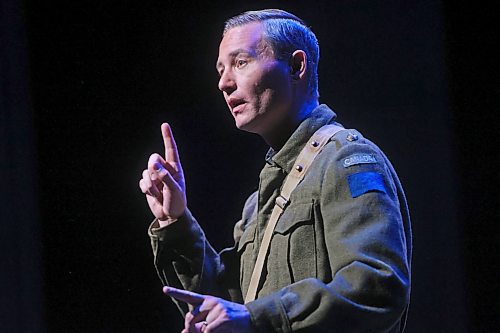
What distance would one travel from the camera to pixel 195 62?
3.13m

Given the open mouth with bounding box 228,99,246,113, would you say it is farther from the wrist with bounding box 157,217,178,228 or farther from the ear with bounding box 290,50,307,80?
the wrist with bounding box 157,217,178,228

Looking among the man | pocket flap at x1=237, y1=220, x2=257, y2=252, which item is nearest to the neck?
the man

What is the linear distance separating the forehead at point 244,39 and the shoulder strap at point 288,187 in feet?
1.02

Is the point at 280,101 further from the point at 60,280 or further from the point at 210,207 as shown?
the point at 60,280

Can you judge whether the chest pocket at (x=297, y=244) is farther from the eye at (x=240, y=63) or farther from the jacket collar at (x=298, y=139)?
the eye at (x=240, y=63)

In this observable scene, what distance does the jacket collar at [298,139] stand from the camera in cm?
182

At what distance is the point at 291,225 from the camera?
1.69 metres

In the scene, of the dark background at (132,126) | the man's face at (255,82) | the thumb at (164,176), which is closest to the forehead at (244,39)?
the man's face at (255,82)

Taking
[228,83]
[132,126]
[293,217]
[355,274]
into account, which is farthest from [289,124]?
[132,126]

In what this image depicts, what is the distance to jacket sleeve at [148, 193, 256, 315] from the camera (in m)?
2.00

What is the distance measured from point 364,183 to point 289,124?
0.39 metres

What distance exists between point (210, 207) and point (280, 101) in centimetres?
127

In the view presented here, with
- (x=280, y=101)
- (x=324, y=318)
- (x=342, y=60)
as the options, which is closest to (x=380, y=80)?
(x=342, y=60)

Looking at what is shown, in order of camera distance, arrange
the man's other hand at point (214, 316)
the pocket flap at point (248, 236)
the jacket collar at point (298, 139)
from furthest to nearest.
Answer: the pocket flap at point (248, 236), the jacket collar at point (298, 139), the man's other hand at point (214, 316)
